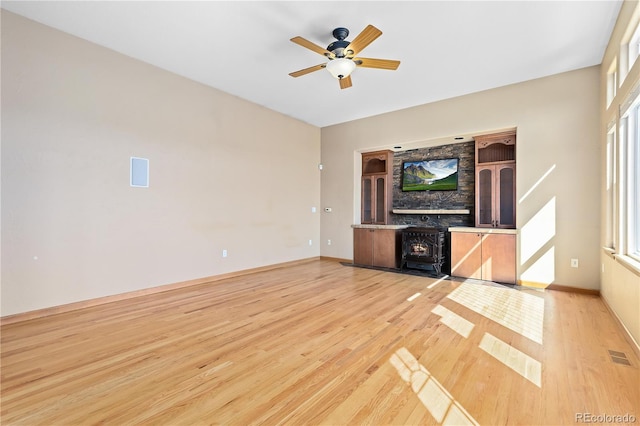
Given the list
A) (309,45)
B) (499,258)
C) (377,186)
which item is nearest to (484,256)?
(499,258)

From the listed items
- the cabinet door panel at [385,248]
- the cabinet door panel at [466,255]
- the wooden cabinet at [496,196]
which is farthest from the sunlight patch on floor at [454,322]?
the cabinet door panel at [385,248]

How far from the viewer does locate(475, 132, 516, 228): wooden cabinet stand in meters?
5.00

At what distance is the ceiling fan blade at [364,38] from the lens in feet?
9.18

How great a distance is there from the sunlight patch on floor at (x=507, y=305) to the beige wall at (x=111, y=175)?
371 cm

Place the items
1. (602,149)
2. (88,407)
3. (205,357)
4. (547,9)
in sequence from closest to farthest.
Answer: (88,407), (205,357), (547,9), (602,149)

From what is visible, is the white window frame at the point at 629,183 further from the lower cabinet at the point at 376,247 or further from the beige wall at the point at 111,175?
the beige wall at the point at 111,175

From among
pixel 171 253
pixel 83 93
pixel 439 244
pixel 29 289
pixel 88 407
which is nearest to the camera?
pixel 88 407

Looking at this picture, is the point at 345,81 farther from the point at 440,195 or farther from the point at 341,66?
the point at 440,195

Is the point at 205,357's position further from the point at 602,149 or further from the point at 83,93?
the point at 602,149

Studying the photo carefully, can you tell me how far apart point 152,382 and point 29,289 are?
2426mm

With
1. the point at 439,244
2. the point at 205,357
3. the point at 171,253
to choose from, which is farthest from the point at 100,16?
the point at 439,244

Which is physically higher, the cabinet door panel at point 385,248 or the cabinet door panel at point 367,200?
the cabinet door panel at point 367,200

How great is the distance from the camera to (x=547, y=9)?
305cm

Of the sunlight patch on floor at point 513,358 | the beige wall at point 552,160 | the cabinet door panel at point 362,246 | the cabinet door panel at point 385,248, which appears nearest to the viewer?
the sunlight patch on floor at point 513,358
